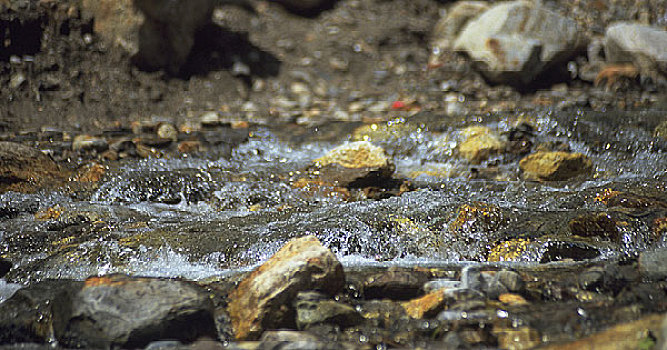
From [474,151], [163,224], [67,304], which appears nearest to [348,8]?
[474,151]

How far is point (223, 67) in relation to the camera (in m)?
6.20

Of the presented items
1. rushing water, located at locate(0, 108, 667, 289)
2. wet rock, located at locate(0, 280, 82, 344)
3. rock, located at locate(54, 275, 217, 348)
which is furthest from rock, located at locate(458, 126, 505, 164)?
wet rock, located at locate(0, 280, 82, 344)

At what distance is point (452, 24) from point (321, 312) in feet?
19.9

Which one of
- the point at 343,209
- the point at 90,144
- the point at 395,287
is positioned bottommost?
the point at 90,144

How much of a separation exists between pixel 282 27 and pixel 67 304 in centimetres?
601

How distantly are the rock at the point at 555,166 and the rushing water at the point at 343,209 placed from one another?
0.09 m

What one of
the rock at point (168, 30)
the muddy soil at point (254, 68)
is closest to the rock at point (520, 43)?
the muddy soil at point (254, 68)

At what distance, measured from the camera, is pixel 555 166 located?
3439 millimetres

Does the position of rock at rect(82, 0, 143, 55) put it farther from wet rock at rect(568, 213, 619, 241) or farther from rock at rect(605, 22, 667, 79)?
rock at rect(605, 22, 667, 79)

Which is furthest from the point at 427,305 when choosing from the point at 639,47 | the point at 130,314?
the point at 639,47

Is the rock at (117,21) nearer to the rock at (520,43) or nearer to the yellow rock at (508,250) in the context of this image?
the rock at (520,43)

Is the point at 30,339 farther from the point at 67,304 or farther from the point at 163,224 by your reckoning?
the point at 163,224

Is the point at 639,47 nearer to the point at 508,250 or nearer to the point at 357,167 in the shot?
the point at 357,167

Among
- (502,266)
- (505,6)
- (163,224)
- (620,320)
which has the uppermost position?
(505,6)
